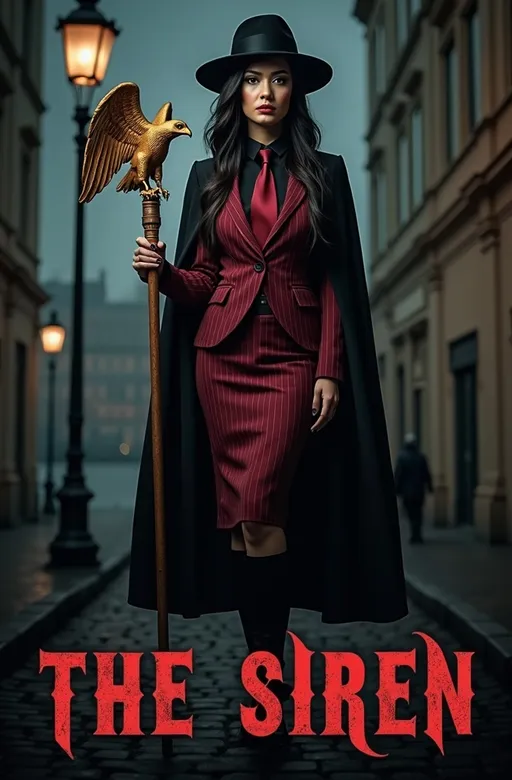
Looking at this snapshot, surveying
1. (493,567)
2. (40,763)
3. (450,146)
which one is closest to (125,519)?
(450,146)

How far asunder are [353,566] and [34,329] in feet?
62.4

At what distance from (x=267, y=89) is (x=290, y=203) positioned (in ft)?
1.26

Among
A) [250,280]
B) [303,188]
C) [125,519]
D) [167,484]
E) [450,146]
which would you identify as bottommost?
[125,519]

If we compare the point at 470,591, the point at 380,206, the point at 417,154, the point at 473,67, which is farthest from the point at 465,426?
the point at 380,206

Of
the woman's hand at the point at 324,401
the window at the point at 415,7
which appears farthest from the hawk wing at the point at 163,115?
the window at the point at 415,7

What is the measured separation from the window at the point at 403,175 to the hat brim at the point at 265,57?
1923 centimetres

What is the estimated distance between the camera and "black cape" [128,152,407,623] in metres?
3.70

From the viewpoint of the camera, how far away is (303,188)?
3.73m

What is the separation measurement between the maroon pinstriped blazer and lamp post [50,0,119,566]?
6.68 m

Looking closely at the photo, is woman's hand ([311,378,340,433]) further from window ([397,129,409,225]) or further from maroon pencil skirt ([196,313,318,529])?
window ([397,129,409,225])

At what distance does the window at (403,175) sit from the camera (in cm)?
2291

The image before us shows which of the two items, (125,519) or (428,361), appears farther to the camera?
(428,361)

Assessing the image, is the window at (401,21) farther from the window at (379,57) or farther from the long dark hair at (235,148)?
the long dark hair at (235,148)

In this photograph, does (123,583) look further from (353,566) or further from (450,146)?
(450,146)
